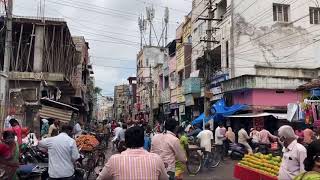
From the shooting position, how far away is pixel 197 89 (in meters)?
39.2

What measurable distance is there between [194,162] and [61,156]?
34.9 ft

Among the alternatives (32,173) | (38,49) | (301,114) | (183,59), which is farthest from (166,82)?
(32,173)

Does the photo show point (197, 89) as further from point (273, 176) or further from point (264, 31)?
point (273, 176)

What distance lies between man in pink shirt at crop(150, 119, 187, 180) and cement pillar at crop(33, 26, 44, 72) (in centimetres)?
2239

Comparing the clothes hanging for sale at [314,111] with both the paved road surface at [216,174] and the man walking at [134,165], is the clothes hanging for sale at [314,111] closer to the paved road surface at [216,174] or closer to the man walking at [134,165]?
the paved road surface at [216,174]

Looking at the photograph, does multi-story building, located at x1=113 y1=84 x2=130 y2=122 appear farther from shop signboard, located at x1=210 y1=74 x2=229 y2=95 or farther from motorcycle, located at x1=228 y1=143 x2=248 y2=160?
motorcycle, located at x1=228 y1=143 x2=248 y2=160

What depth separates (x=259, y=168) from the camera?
1065 centimetres

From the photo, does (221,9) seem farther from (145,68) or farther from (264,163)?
(145,68)

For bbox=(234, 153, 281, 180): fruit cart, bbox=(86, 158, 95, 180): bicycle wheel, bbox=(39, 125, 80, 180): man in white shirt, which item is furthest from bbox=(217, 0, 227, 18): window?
bbox=(39, 125, 80, 180): man in white shirt

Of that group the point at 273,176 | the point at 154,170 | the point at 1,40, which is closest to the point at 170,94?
the point at 1,40

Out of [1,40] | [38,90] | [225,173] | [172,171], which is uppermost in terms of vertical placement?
[1,40]

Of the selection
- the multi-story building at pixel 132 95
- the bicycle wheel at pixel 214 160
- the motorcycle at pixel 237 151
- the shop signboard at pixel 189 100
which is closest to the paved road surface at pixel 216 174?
the bicycle wheel at pixel 214 160

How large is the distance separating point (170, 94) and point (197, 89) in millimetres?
13548

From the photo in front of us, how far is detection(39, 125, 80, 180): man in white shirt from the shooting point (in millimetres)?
7980
